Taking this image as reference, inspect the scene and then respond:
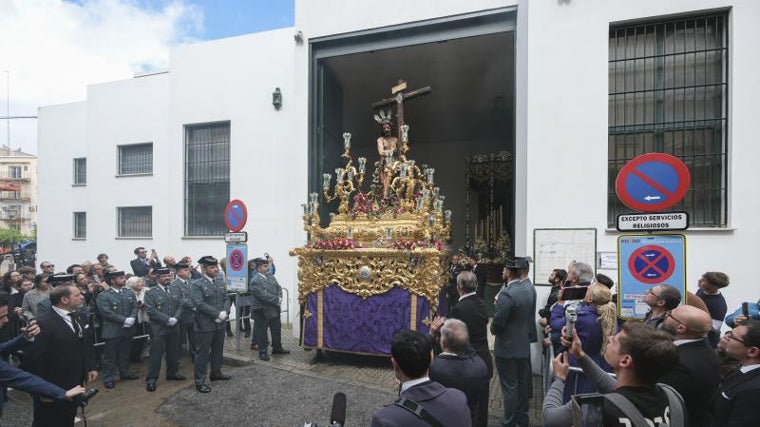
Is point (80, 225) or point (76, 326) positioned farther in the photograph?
point (80, 225)

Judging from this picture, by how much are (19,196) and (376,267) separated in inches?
2587

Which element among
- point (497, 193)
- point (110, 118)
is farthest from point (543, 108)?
point (110, 118)

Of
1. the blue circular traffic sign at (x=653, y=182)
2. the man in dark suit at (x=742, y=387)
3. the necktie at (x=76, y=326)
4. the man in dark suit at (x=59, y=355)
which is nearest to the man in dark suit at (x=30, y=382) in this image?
the man in dark suit at (x=59, y=355)

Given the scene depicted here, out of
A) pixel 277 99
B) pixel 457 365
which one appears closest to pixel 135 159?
pixel 277 99

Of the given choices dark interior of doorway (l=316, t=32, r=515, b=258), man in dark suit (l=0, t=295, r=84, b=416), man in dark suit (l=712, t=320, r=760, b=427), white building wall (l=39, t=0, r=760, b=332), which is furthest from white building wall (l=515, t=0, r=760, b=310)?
man in dark suit (l=0, t=295, r=84, b=416)

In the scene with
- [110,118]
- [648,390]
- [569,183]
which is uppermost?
[110,118]

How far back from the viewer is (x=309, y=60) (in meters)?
9.62

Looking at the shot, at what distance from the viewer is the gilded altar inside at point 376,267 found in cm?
696

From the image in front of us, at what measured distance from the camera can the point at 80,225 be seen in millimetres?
14641

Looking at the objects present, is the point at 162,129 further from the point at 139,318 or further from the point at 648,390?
the point at 648,390

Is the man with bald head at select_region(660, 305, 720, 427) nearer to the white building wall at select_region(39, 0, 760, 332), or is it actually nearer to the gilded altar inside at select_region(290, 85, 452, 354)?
the gilded altar inside at select_region(290, 85, 452, 354)

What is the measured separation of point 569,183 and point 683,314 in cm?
468

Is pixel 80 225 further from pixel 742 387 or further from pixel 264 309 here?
pixel 742 387

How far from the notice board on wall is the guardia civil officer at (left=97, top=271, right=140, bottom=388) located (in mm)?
6786
